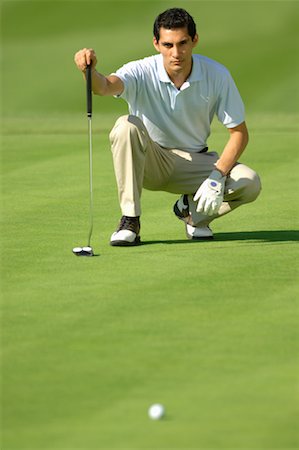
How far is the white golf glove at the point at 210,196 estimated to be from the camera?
7137mm

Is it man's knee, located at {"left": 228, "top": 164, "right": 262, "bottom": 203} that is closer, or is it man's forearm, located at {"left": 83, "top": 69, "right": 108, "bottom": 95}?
man's forearm, located at {"left": 83, "top": 69, "right": 108, "bottom": 95}

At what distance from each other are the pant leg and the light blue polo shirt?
205 mm

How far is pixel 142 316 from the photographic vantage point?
17.5 ft

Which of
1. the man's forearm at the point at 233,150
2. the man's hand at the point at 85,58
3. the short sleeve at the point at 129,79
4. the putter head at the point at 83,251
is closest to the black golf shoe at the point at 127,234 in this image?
the putter head at the point at 83,251

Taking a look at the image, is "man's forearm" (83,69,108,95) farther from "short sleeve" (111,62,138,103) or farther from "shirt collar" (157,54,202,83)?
"shirt collar" (157,54,202,83)

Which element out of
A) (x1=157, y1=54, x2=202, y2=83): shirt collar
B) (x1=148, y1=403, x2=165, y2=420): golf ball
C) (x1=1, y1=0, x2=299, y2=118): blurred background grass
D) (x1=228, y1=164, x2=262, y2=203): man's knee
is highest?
(x1=1, y1=0, x2=299, y2=118): blurred background grass

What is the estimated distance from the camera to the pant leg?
283 inches

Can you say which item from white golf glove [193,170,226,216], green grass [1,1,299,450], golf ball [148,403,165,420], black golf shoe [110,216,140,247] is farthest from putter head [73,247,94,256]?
golf ball [148,403,165,420]

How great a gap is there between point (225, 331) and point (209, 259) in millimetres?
1670

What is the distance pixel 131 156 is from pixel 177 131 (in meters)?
0.50

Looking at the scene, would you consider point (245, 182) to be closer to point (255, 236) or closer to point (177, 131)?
point (255, 236)

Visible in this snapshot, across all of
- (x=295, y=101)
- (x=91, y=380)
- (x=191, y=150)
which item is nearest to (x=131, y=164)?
(x=191, y=150)

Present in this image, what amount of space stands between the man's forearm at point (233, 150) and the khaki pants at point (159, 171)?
0.11 m

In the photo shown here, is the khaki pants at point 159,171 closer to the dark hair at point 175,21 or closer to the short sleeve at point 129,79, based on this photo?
the short sleeve at point 129,79
